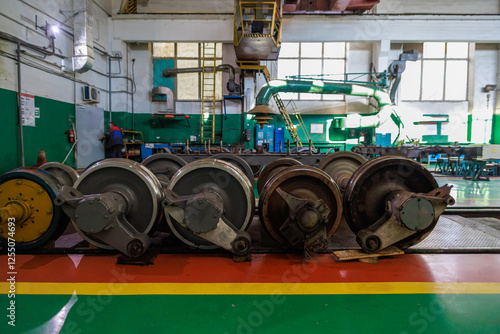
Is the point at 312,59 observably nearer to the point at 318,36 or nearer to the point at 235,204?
the point at 318,36

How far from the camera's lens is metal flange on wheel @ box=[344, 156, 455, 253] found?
2145 mm

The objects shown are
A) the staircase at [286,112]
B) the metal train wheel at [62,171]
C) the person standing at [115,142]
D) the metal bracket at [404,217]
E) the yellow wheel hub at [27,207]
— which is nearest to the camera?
the metal bracket at [404,217]

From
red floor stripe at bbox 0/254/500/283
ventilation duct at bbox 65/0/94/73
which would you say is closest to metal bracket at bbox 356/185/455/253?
red floor stripe at bbox 0/254/500/283

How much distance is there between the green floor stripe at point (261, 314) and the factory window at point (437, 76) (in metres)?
13.4

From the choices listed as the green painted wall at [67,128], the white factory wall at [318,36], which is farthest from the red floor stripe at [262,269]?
the white factory wall at [318,36]

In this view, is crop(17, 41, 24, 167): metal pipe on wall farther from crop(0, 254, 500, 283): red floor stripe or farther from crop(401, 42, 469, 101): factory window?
crop(401, 42, 469, 101): factory window

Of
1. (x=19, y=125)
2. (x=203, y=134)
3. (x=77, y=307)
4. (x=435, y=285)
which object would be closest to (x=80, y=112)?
(x=19, y=125)

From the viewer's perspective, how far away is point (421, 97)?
42.5 ft

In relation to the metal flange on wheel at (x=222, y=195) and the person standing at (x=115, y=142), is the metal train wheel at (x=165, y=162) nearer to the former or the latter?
the metal flange on wheel at (x=222, y=195)

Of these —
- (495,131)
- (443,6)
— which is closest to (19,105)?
(443,6)

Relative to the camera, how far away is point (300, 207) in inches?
84.0

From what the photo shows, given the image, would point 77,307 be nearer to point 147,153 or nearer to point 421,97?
point 147,153

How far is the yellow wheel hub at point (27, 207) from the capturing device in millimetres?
2327

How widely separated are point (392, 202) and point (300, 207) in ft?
2.54
